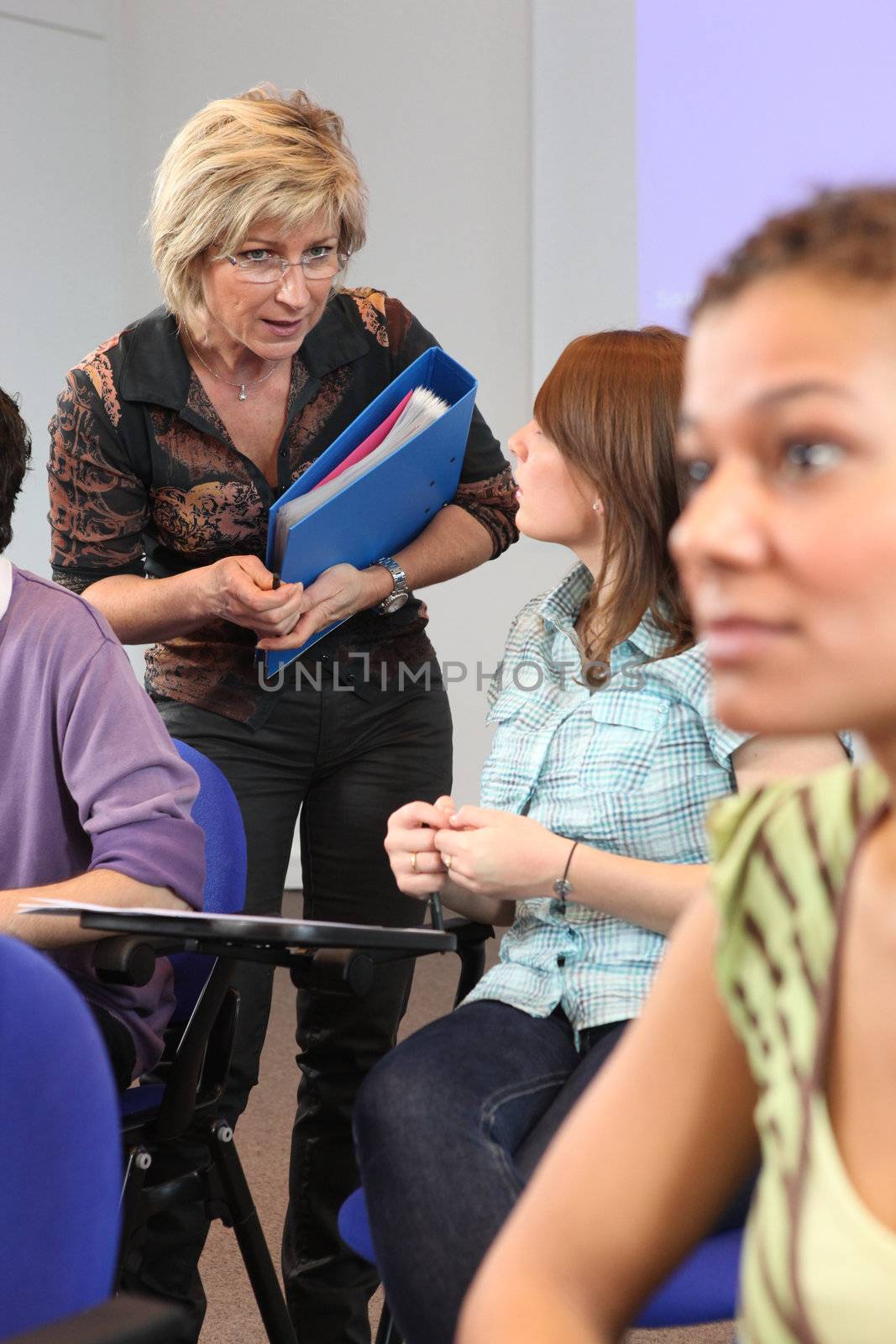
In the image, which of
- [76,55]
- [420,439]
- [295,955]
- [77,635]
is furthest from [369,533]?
[76,55]

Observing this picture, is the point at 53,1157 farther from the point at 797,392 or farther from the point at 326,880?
the point at 326,880

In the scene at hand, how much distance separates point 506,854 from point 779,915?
2.85 ft

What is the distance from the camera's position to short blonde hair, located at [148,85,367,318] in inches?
74.2

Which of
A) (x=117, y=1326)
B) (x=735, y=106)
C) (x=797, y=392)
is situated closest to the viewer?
(x=797, y=392)

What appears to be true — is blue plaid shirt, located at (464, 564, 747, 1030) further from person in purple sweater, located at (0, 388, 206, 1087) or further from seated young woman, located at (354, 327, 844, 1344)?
person in purple sweater, located at (0, 388, 206, 1087)

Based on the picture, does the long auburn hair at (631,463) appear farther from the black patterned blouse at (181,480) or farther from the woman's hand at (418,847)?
the black patterned blouse at (181,480)

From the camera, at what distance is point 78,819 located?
63.7 inches

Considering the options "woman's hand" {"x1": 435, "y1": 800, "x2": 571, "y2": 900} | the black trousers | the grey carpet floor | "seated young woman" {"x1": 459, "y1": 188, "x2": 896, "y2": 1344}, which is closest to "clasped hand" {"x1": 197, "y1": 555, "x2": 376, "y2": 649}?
the black trousers

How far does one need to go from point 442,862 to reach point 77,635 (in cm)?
47

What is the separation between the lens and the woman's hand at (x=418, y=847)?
4.99 feet

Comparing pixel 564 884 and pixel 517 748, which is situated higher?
pixel 517 748

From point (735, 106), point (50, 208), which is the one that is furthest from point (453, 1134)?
point (50, 208)

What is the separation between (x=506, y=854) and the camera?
145cm

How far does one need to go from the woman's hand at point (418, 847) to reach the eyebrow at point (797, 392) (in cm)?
106
